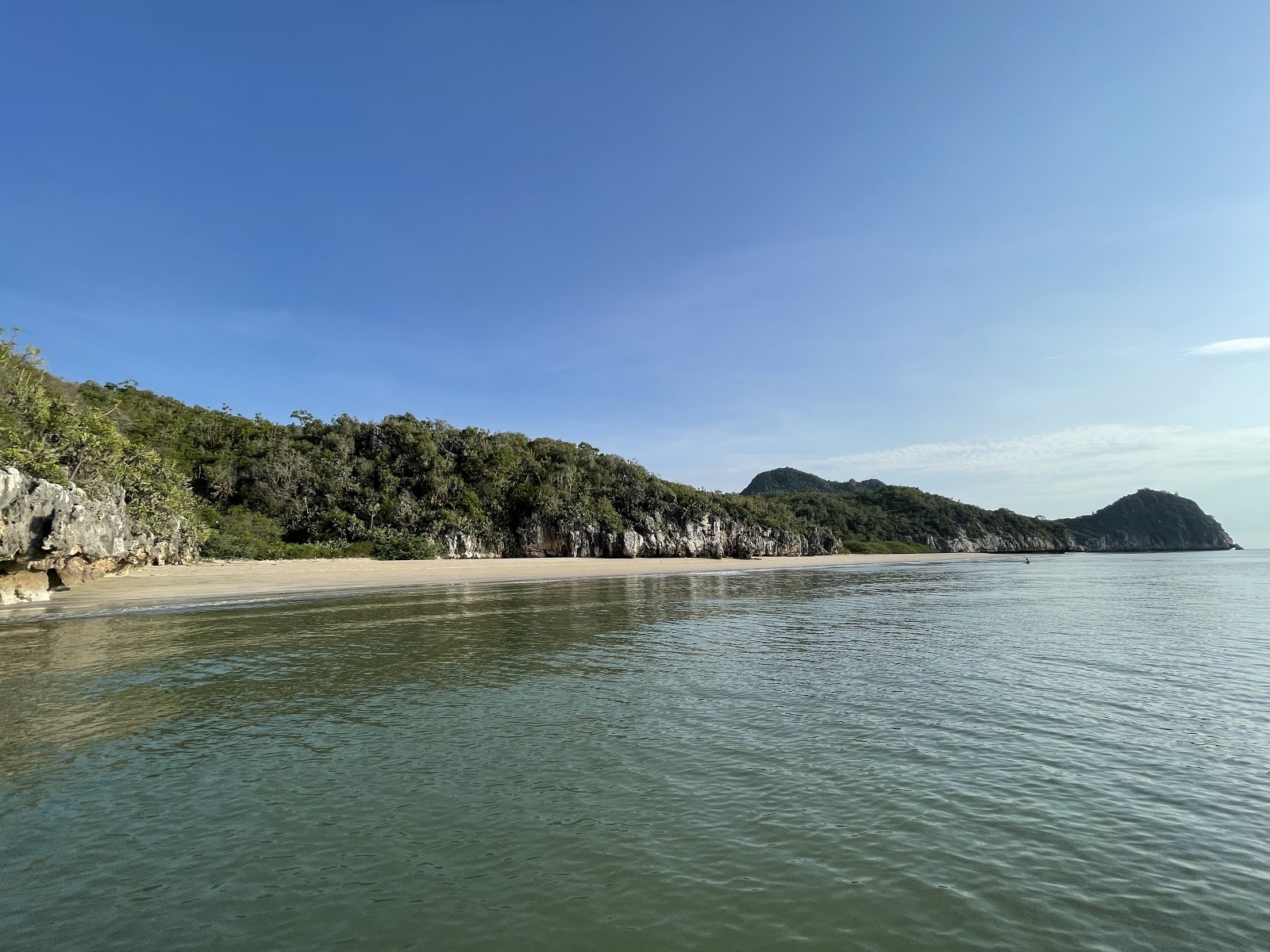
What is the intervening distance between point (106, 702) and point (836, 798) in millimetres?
15503

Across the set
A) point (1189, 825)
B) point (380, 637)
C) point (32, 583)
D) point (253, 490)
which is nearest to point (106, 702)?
point (380, 637)

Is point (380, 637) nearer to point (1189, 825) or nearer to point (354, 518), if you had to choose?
point (1189, 825)

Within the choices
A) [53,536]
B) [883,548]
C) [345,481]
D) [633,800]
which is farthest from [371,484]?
[883,548]

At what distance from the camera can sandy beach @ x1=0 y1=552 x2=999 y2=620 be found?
3247cm

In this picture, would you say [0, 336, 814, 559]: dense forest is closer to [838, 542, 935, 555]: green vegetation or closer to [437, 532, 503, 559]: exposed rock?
[437, 532, 503, 559]: exposed rock

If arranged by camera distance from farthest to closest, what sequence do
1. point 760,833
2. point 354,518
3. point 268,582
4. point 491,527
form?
point 491,527 < point 354,518 < point 268,582 < point 760,833

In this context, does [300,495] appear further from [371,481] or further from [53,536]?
[53,536]

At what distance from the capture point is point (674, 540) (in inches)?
4505

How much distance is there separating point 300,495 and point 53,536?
194 feet

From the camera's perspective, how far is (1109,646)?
20.8 metres

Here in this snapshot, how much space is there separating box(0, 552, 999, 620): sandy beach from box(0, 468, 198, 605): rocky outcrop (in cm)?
124

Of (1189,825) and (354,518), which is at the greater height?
(354,518)

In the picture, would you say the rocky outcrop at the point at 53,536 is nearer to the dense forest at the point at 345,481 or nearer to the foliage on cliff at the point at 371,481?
the dense forest at the point at 345,481

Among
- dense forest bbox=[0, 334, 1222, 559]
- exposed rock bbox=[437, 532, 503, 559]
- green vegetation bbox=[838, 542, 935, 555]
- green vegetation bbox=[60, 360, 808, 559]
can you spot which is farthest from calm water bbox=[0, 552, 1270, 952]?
green vegetation bbox=[838, 542, 935, 555]
